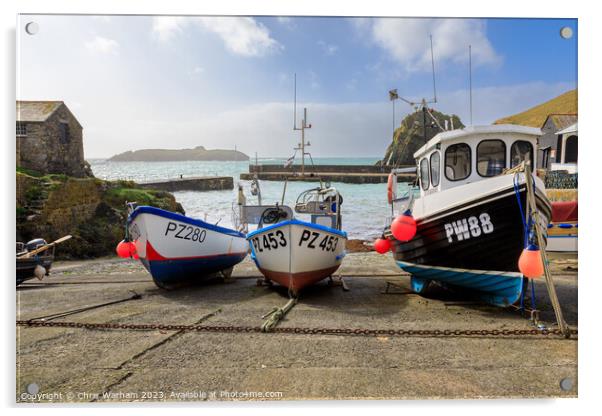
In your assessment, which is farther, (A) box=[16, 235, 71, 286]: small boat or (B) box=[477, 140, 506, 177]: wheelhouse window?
(A) box=[16, 235, 71, 286]: small boat

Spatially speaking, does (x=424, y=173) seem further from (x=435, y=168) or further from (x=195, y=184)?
(x=195, y=184)

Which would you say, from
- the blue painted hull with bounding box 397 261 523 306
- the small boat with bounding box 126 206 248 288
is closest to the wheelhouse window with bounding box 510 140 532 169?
the blue painted hull with bounding box 397 261 523 306

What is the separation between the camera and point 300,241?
537cm

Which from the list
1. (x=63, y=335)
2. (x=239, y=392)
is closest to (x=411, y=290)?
(x=239, y=392)

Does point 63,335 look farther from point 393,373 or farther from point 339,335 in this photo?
point 393,373

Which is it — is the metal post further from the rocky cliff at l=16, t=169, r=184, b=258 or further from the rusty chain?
the rocky cliff at l=16, t=169, r=184, b=258

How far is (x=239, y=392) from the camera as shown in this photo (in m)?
2.56

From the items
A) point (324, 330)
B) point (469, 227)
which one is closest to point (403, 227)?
point (469, 227)

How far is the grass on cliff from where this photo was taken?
314 centimetres

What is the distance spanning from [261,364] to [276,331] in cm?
83

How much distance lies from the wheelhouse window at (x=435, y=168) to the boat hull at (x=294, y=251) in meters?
1.84

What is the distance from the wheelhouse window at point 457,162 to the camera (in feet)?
16.9

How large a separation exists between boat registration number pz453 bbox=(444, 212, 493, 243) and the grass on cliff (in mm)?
1346

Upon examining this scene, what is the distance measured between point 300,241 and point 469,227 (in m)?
2.39
